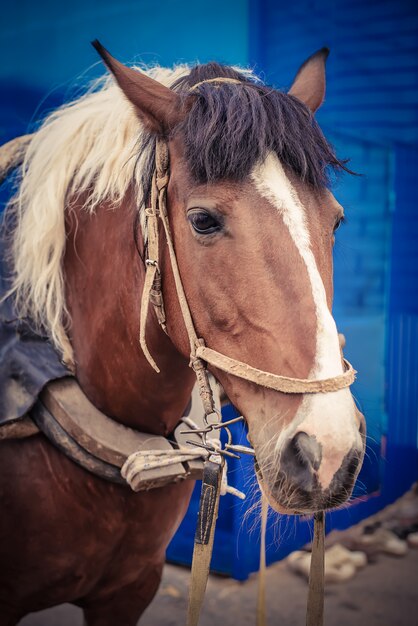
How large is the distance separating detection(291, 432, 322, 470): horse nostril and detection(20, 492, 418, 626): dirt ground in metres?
2.37

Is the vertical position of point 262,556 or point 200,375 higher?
point 200,375

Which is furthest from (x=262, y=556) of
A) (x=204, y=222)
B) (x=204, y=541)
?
(x=204, y=222)

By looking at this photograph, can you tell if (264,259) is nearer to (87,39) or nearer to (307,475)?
(307,475)

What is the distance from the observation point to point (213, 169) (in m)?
1.21

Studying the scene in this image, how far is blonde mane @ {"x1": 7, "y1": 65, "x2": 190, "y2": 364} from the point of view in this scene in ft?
5.31

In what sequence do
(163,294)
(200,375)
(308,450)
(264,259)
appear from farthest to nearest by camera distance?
(163,294) → (200,375) → (264,259) → (308,450)

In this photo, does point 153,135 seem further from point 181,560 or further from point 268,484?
point 181,560

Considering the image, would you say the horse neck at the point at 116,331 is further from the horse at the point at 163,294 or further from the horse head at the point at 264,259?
the horse head at the point at 264,259

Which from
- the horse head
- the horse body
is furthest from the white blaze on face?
the horse body

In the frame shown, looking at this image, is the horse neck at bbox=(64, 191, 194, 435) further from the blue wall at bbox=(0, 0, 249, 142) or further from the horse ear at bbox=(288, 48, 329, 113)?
the blue wall at bbox=(0, 0, 249, 142)

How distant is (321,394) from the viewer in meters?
1.05

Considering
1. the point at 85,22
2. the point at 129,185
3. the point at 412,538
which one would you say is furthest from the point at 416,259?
the point at 129,185

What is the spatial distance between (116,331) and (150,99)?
0.64 metres

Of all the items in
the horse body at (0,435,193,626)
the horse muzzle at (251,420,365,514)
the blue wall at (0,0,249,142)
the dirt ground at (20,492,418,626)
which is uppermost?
the blue wall at (0,0,249,142)
